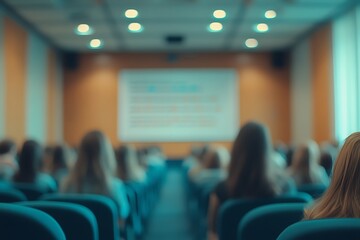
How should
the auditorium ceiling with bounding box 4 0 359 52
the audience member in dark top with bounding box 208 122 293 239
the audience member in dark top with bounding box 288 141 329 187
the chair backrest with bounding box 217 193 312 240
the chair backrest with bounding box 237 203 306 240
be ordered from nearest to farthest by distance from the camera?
1. the chair backrest with bounding box 237 203 306 240
2. the chair backrest with bounding box 217 193 312 240
3. the audience member in dark top with bounding box 208 122 293 239
4. the audience member in dark top with bounding box 288 141 329 187
5. the auditorium ceiling with bounding box 4 0 359 52

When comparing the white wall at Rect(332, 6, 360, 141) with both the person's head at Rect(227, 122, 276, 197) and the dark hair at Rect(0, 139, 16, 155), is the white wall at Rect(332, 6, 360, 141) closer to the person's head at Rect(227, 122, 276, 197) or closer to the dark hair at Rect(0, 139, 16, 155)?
the dark hair at Rect(0, 139, 16, 155)

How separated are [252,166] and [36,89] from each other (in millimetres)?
10905

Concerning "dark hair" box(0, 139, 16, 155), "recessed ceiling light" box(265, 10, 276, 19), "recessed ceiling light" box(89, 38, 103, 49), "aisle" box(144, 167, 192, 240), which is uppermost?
"recessed ceiling light" box(89, 38, 103, 49)

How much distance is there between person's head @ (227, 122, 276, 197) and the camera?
2826 mm

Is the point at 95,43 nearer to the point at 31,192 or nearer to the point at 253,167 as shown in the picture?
the point at 31,192

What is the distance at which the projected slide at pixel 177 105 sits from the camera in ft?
51.8

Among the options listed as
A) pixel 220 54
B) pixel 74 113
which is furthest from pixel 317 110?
pixel 74 113

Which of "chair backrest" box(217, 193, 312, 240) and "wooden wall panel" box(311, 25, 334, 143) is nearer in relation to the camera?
"chair backrest" box(217, 193, 312, 240)

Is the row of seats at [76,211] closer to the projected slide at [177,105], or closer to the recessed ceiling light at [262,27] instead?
the recessed ceiling light at [262,27]

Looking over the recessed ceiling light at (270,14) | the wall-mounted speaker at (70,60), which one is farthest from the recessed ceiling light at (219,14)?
the wall-mounted speaker at (70,60)

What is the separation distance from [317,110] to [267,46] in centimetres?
290

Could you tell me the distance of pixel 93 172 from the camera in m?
3.50

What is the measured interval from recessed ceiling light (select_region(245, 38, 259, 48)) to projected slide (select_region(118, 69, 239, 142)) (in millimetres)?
1279

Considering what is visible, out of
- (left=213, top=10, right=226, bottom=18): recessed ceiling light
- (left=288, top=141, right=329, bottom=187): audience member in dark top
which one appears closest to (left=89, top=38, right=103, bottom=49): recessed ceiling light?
(left=213, top=10, right=226, bottom=18): recessed ceiling light
